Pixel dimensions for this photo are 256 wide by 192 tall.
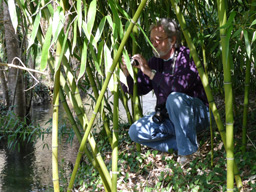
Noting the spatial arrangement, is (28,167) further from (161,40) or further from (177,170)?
(161,40)

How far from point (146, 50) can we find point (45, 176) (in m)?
1.49

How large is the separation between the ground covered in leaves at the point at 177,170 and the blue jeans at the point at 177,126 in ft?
0.40

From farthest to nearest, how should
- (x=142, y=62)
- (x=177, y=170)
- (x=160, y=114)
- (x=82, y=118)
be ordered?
(x=160, y=114) < (x=177, y=170) < (x=142, y=62) < (x=82, y=118)

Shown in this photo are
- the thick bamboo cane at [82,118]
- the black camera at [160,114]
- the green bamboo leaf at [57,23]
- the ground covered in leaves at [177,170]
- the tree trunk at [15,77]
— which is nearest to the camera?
the green bamboo leaf at [57,23]

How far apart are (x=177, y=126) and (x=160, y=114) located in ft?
0.70

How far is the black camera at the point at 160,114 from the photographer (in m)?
2.45

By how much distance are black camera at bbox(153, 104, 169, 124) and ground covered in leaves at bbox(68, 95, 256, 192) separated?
0.95 ft

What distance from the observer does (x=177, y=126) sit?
2271mm

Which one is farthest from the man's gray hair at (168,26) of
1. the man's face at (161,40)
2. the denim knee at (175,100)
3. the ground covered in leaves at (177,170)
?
the ground covered in leaves at (177,170)

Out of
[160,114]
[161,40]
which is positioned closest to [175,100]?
[160,114]

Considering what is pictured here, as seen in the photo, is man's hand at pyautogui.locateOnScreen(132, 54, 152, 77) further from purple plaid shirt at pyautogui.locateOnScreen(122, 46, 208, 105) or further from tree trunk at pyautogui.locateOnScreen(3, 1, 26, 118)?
tree trunk at pyautogui.locateOnScreen(3, 1, 26, 118)

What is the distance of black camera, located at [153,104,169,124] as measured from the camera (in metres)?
2.45

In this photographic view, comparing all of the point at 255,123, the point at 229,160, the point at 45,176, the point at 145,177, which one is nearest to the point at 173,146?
the point at 145,177

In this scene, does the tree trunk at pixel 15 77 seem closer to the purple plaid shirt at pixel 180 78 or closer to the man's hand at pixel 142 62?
the purple plaid shirt at pixel 180 78
